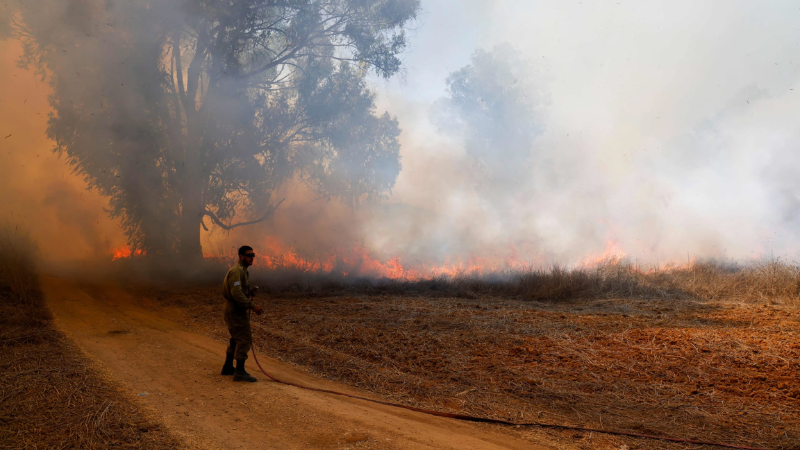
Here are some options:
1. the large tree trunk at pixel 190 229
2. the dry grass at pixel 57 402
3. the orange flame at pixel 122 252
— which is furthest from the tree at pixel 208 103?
the dry grass at pixel 57 402

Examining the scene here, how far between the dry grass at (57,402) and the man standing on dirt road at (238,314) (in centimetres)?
140

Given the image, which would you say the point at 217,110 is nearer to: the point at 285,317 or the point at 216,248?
the point at 216,248

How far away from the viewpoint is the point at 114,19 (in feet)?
48.8

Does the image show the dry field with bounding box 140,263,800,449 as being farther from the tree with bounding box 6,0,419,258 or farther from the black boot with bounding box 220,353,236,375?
the tree with bounding box 6,0,419,258

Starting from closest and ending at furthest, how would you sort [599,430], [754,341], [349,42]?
[599,430]
[754,341]
[349,42]

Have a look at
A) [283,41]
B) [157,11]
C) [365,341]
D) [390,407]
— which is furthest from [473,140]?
[390,407]

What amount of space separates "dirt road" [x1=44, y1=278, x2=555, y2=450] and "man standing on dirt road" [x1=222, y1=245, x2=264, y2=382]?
0.64 feet

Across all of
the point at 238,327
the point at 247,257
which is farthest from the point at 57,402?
the point at 247,257

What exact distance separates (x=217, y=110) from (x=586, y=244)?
47.9 ft

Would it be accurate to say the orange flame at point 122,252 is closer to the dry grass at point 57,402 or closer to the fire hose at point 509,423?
the dry grass at point 57,402

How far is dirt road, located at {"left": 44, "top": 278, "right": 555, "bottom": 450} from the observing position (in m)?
4.77

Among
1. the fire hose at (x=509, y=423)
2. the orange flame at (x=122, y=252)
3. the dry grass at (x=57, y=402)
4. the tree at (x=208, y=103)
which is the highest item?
the tree at (x=208, y=103)

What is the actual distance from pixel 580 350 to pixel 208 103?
574 inches

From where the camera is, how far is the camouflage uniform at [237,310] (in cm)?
655
